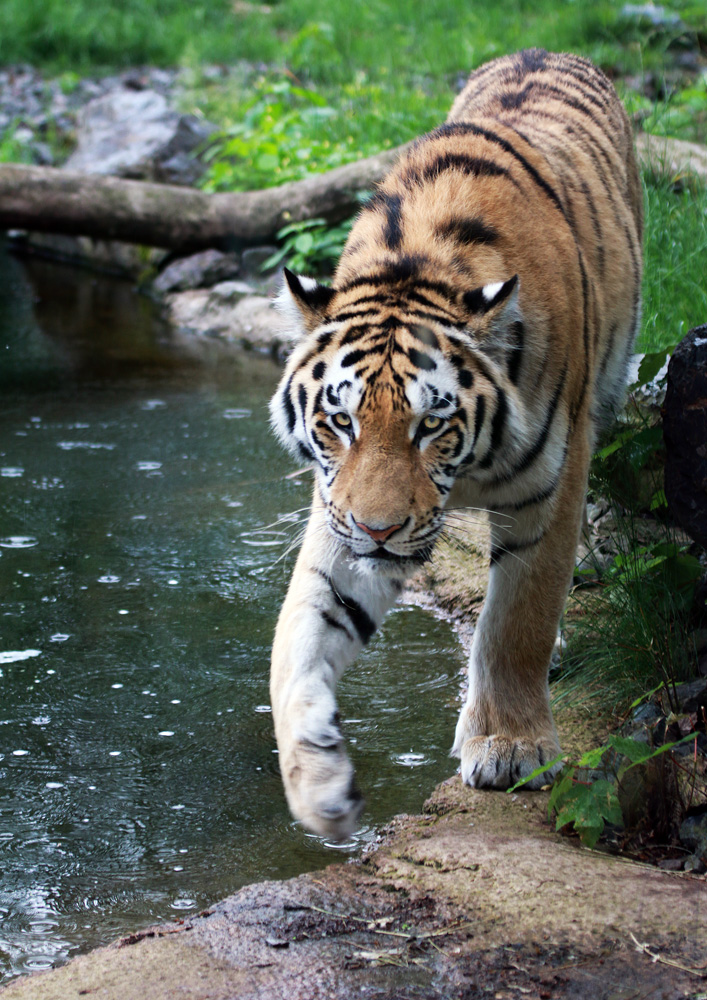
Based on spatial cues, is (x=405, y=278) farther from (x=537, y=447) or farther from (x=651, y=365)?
(x=651, y=365)

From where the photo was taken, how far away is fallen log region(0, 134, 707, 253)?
8.14 m

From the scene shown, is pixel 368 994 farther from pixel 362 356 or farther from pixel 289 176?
pixel 289 176

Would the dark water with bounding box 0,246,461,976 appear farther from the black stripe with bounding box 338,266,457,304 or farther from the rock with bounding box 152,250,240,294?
the rock with bounding box 152,250,240,294

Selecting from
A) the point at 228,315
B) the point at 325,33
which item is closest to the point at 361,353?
the point at 228,315

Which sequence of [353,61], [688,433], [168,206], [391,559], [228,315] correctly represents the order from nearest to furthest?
[391,559], [688,433], [228,315], [168,206], [353,61]

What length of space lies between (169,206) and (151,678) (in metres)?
6.12

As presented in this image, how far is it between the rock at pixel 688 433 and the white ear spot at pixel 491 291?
56 cm

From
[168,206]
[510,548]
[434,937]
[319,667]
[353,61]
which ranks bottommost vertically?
[434,937]

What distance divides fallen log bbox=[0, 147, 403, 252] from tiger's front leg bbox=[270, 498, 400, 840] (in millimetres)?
5576

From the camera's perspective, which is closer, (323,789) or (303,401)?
(323,789)

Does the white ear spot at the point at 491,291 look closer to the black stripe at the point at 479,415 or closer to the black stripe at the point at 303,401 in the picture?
the black stripe at the point at 479,415

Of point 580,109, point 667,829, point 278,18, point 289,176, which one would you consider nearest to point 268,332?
point 289,176

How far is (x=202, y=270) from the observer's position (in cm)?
897

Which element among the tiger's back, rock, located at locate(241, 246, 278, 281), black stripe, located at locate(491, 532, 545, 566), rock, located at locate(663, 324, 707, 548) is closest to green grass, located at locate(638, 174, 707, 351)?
the tiger's back
